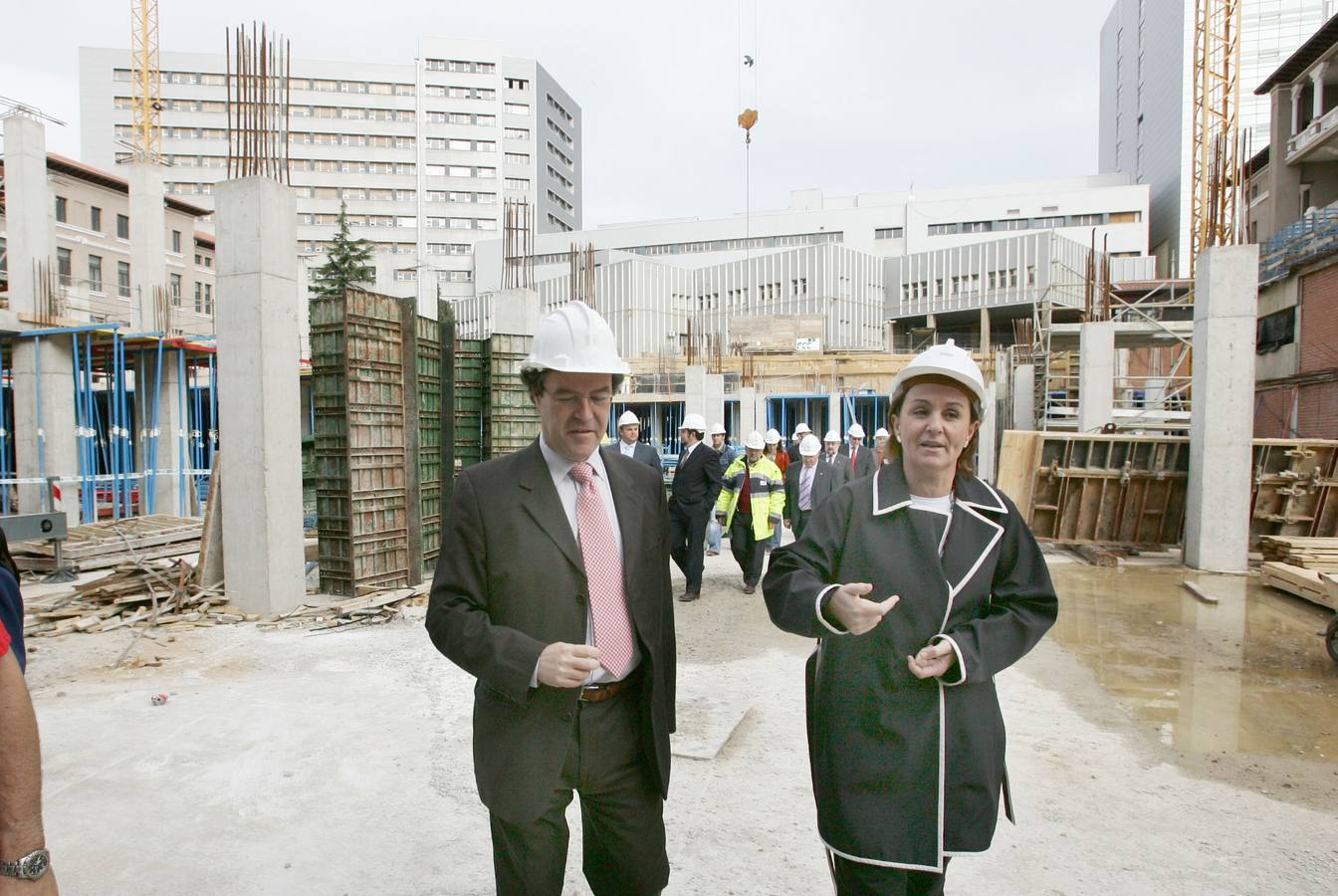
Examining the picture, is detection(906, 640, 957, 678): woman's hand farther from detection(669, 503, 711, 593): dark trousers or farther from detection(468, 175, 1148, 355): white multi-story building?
detection(468, 175, 1148, 355): white multi-story building

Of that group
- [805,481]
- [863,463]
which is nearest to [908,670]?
[805,481]

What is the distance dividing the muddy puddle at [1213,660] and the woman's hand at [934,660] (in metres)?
3.90

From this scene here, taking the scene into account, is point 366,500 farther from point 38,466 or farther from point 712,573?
point 38,466

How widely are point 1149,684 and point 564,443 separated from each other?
5789 millimetres

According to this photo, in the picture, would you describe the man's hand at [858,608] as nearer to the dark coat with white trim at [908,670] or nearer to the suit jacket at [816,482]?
the dark coat with white trim at [908,670]

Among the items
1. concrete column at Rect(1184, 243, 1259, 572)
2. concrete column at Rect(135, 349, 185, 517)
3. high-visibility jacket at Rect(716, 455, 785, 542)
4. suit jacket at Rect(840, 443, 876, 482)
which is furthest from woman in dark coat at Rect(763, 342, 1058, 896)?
concrete column at Rect(135, 349, 185, 517)

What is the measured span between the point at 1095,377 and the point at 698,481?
411 inches

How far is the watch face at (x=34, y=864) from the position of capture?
1.52 m

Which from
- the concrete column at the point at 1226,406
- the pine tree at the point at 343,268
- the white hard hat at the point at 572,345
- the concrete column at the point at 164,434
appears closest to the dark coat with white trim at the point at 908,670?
the white hard hat at the point at 572,345

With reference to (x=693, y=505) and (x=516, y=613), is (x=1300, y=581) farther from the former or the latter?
(x=516, y=613)

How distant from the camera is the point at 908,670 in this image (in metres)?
2.06

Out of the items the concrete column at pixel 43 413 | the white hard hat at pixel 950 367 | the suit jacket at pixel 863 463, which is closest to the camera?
the white hard hat at pixel 950 367

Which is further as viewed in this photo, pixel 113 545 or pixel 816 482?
pixel 113 545

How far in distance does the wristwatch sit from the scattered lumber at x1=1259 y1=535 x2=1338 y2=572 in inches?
448
